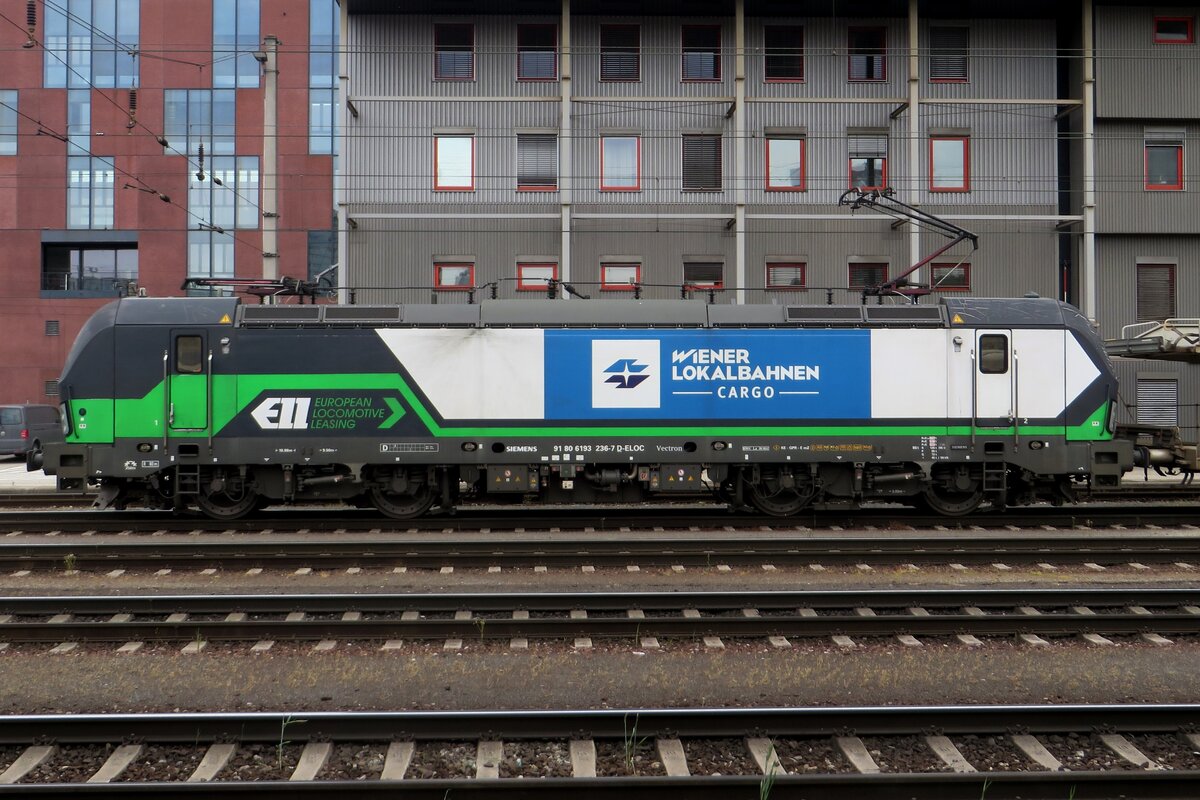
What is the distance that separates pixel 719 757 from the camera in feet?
18.3

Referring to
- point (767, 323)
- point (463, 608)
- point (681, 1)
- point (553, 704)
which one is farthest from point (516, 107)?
point (553, 704)

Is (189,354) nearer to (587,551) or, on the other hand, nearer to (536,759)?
(587,551)

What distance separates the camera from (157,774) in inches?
211

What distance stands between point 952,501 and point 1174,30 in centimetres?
1859

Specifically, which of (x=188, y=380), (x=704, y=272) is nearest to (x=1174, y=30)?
(x=704, y=272)

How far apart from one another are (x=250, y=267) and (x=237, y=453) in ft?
103

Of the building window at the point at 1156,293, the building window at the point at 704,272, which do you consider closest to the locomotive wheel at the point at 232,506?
the building window at the point at 704,272

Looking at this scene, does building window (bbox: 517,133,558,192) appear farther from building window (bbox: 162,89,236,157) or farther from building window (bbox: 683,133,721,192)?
building window (bbox: 162,89,236,157)

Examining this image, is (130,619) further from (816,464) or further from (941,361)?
(941,361)

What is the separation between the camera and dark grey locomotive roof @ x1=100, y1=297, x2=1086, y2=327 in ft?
44.8

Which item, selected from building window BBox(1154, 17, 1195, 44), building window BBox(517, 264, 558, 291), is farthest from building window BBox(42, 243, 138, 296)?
building window BBox(1154, 17, 1195, 44)

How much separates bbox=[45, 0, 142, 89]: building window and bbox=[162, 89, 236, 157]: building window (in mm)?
2096

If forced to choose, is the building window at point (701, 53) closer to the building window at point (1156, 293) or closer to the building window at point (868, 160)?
the building window at point (868, 160)

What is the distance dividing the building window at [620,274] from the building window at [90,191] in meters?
30.1
